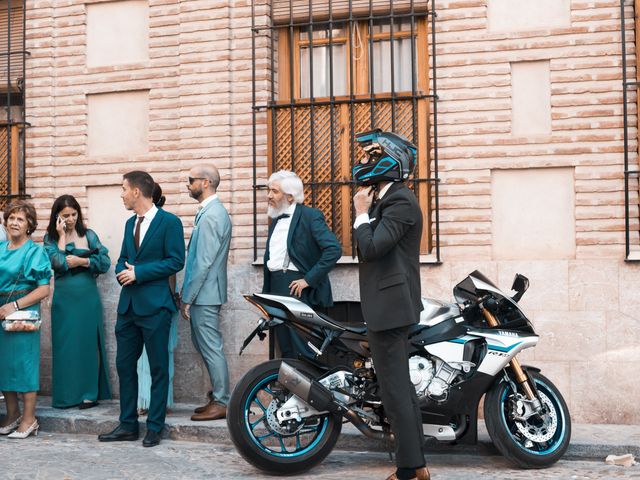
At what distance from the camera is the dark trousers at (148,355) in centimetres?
→ 715

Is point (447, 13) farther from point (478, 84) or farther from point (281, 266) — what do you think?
point (281, 266)

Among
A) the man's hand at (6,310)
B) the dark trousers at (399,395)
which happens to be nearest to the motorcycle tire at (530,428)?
the dark trousers at (399,395)

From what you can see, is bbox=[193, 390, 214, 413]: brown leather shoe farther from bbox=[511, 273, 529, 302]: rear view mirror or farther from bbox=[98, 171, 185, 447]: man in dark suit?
bbox=[511, 273, 529, 302]: rear view mirror

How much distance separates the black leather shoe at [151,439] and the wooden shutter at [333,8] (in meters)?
3.77

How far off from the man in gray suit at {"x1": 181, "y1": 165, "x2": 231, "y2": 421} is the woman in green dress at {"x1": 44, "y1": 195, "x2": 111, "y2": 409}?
44.2 inches

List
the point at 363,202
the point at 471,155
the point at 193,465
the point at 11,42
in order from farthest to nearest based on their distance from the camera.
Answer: the point at 11,42
the point at 471,155
the point at 193,465
the point at 363,202

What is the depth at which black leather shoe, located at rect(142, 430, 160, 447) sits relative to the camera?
7.10 metres

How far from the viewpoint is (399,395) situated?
5.59 metres

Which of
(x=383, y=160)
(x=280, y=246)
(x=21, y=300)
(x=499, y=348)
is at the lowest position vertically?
(x=499, y=348)

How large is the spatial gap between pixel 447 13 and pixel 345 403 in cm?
361

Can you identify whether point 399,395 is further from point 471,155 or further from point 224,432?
point 471,155

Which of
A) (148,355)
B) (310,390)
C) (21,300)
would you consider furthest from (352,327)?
(21,300)

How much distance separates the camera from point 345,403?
6.21 m

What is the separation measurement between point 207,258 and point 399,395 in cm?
256
